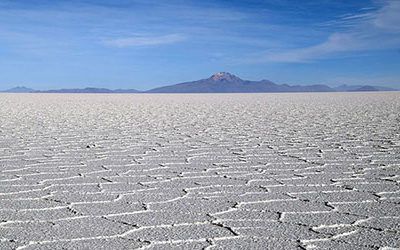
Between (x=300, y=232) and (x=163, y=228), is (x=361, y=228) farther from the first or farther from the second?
(x=163, y=228)

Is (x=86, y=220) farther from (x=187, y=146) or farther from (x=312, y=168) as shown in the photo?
(x=187, y=146)

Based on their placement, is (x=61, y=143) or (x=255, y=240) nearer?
(x=255, y=240)

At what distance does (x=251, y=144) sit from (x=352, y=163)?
1.59m

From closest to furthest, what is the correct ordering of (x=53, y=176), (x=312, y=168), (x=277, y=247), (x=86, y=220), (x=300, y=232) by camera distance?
(x=277, y=247) → (x=300, y=232) → (x=86, y=220) → (x=53, y=176) → (x=312, y=168)

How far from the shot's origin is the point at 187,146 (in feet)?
17.9

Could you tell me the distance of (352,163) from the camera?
13.6 feet

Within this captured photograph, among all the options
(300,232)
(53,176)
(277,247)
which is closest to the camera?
(277,247)

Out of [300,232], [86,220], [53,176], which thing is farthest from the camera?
[53,176]

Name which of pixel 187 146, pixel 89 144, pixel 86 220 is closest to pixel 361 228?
pixel 86 220

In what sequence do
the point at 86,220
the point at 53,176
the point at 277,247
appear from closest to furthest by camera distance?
the point at 277,247
the point at 86,220
the point at 53,176

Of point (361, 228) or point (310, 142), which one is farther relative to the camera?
point (310, 142)

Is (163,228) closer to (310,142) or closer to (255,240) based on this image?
(255,240)

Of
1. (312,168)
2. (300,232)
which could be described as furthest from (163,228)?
(312,168)

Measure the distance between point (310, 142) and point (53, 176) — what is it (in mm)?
3107
